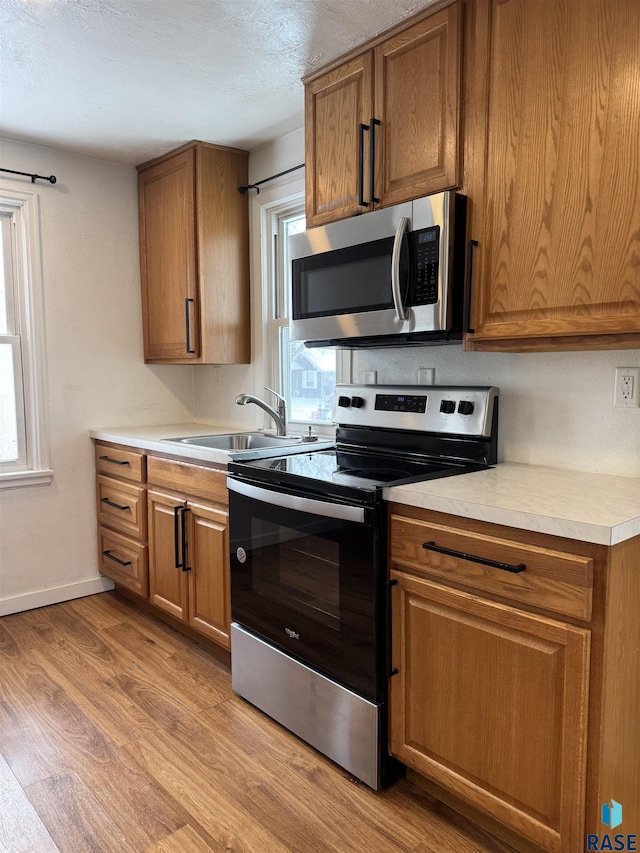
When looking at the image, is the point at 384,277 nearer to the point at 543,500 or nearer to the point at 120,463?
the point at 543,500

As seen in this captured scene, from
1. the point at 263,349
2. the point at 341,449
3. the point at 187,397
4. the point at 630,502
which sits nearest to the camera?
the point at 630,502

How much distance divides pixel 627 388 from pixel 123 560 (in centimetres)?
246

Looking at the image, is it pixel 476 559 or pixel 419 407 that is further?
pixel 419 407

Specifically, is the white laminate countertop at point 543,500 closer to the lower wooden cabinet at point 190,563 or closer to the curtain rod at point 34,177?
the lower wooden cabinet at point 190,563

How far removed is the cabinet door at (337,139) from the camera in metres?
2.02

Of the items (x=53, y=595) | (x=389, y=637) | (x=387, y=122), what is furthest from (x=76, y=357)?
(x=389, y=637)

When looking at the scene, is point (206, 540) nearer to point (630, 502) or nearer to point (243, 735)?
point (243, 735)

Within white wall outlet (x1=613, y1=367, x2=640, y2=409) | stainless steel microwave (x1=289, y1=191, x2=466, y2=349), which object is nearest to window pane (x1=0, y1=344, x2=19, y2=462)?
stainless steel microwave (x1=289, y1=191, x2=466, y2=349)

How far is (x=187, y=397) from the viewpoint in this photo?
368 cm

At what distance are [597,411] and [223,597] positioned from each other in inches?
59.6

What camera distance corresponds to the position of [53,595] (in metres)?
3.18

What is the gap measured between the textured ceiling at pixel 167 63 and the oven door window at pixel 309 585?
5.11 ft

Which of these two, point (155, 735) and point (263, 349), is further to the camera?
point (263, 349)

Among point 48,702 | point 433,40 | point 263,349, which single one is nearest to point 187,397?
point 263,349
